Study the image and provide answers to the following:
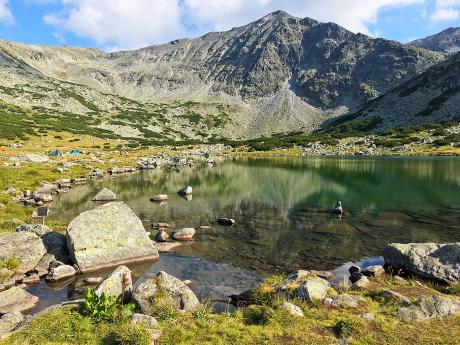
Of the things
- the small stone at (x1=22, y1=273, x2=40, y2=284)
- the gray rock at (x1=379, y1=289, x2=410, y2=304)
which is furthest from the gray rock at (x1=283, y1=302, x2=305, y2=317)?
the small stone at (x1=22, y1=273, x2=40, y2=284)

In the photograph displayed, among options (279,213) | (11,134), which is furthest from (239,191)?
(11,134)

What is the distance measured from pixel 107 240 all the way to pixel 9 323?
32.0 ft

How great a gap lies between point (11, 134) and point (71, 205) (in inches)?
4428

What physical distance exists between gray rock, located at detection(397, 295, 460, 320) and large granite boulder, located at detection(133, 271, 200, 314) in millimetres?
8495

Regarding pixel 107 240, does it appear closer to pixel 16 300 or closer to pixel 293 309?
pixel 16 300

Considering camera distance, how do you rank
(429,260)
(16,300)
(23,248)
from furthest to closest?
(23,248) → (429,260) → (16,300)

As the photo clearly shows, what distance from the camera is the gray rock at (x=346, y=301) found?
1538 centimetres

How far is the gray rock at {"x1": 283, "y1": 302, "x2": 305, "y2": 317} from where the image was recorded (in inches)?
564

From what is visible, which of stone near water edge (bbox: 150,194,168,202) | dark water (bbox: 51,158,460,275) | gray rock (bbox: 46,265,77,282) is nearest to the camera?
gray rock (bbox: 46,265,77,282)

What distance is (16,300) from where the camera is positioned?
17094 mm

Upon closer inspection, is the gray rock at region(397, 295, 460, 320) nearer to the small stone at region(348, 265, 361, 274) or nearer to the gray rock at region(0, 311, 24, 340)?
the small stone at region(348, 265, 361, 274)

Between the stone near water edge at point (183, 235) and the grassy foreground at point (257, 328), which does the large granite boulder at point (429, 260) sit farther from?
the stone near water edge at point (183, 235)

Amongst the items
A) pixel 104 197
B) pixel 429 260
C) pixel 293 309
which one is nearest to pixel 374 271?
pixel 429 260

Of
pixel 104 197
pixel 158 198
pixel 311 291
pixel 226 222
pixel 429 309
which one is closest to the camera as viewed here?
pixel 429 309
